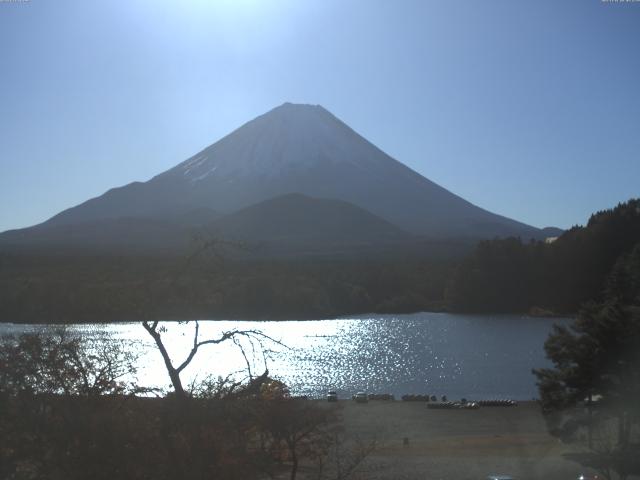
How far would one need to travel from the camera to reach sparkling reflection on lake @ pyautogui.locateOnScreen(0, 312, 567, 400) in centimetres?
2159

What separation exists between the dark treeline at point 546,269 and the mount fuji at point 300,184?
31.5 meters

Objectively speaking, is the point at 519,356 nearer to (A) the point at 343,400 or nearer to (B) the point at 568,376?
(A) the point at 343,400

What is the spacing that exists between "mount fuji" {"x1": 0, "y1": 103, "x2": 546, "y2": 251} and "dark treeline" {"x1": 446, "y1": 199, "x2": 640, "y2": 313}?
103 ft

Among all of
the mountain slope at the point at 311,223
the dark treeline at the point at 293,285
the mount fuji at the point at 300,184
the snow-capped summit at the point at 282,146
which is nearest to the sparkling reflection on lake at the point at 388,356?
the dark treeline at the point at 293,285

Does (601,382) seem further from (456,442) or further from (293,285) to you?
(293,285)

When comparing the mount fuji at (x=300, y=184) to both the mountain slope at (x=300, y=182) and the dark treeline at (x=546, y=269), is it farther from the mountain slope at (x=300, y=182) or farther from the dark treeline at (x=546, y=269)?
the dark treeline at (x=546, y=269)

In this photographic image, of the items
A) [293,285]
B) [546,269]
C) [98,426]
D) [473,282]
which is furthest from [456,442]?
[546,269]

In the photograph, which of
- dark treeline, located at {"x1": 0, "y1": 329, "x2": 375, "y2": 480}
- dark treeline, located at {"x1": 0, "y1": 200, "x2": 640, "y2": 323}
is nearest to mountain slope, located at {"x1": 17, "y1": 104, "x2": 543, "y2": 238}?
dark treeline, located at {"x1": 0, "y1": 200, "x2": 640, "y2": 323}

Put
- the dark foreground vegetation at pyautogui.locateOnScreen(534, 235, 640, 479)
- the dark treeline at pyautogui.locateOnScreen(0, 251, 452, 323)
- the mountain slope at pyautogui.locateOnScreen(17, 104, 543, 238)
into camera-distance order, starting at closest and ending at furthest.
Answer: the dark foreground vegetation at pyautogui.locateOnScreen(534, 235, 640, 479), the dark treeline at pyautogui.locateOnScreen(0, 251, 452, 323), the mountain slope at pyautogui.locateOnScreen(17, 104, 543, 238)

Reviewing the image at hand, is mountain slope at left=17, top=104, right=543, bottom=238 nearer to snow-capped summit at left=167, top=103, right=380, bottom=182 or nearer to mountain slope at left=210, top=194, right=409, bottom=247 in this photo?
snow-capped summit at left=167, top=103, right=380, bottom=182

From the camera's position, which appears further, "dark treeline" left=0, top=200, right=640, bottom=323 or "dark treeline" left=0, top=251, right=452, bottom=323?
"dark treeline" left=0, top=200, right=640, bottom=323

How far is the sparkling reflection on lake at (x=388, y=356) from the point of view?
21.6m

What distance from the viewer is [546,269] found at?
48.2m

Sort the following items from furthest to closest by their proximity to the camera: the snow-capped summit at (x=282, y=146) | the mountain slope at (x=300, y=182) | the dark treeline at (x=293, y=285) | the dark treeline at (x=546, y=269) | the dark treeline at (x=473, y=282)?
the snow-capped summit at (x=282, y=146) < the mountain slope at (x=300, y=182) < the dark treeline at (x=546, y=269) < the dark treeline at (x=473, y=282) < the dark treeline at (x=293, y=285)
